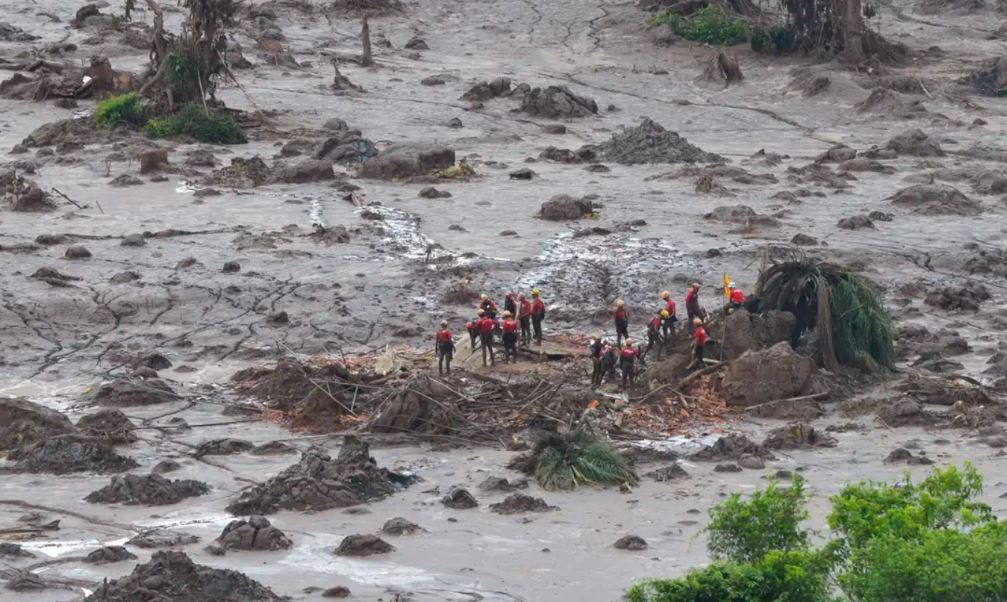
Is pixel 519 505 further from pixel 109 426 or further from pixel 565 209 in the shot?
pixel 565 209

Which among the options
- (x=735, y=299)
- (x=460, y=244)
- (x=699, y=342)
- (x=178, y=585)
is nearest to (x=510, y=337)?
(x=699, y=342)

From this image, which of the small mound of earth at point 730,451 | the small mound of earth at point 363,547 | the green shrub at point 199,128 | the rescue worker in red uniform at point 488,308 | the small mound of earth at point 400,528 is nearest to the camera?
the small mound of earth at point 363,547

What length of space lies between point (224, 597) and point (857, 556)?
4291 mm

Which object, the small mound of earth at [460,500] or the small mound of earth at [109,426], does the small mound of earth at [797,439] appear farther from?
the small mound of earth at [109,426]

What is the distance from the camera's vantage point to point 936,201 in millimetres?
28578

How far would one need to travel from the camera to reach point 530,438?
17.5m

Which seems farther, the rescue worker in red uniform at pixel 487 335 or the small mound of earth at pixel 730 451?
the rescue worker in red uniform at pixel 487 335

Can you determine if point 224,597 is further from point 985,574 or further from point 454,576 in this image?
point 985,574

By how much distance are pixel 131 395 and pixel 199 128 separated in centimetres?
1455

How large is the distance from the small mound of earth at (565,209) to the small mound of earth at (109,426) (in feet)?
33.4

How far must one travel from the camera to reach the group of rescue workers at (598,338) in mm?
18953

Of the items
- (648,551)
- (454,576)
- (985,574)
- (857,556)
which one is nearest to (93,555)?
(454,576)

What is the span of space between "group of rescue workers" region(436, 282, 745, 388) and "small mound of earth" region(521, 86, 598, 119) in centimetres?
1631

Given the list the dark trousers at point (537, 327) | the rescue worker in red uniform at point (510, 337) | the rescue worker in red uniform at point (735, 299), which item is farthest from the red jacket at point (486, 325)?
the rescue worker in red uniform at point (735, 299)
